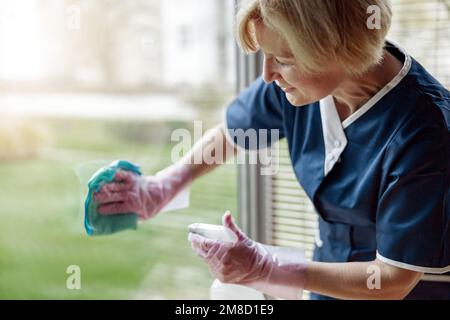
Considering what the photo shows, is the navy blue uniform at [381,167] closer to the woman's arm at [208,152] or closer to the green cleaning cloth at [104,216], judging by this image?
the woman's arm at [208,152]

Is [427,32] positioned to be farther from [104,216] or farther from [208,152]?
[104,216]

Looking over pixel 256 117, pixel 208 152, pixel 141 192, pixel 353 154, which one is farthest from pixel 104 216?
pixel 353 154

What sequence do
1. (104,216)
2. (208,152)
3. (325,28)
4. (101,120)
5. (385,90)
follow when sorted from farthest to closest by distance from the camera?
(101,120) → (208,152) → (104,216) → (385,90) → (325,28)

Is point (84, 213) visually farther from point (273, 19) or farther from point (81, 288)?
point (273, 19)

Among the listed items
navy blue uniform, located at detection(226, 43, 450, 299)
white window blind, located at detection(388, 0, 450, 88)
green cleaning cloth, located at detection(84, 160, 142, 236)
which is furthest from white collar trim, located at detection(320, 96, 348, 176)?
green cleaning cloth, located at detection(84, 160, 142, 236)

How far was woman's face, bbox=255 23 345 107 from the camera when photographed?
773mm

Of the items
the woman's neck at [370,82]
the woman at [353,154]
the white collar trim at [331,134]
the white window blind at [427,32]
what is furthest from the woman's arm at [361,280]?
the white window blind at [427,32]

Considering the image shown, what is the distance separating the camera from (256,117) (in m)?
1.03

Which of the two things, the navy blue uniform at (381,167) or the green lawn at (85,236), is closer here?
the navy blue uniform at (381,167)

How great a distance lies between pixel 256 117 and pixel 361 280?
1.29 ft

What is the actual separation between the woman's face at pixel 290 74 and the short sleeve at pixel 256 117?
171mm

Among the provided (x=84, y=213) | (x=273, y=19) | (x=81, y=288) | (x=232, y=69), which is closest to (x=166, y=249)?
(x=81, y=288)

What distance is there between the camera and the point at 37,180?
1.46 metres

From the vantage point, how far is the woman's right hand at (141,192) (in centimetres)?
95
